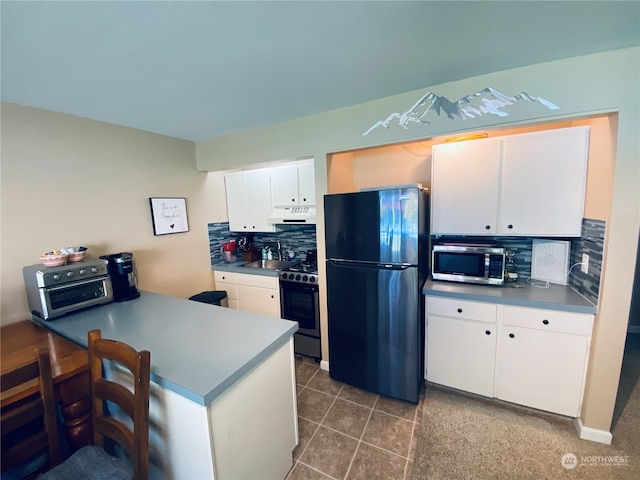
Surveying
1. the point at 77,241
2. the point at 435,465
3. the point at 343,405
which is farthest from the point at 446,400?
the point at 77,241

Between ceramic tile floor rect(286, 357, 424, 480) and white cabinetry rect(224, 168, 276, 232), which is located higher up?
white cabinetry rect(224, 168, 276, 232)

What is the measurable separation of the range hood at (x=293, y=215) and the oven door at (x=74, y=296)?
1.59 m

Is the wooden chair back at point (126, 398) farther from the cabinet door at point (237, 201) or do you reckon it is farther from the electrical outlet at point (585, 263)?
the electrical outlet at point (585, 263)

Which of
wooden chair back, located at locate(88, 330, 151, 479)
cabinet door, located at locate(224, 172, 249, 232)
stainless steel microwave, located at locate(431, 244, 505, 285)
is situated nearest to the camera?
wooden chair back, located at locate(88, 330, 151, 479)

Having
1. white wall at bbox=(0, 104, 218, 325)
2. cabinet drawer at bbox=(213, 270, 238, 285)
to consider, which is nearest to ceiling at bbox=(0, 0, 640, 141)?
white wall at bbox=(0, 104, 218, 325)

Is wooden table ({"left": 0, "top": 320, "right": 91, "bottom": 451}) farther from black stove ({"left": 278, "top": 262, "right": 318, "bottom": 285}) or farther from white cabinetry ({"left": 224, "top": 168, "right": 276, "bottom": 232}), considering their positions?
white cabinetry ({"left": 224, "top": 168, "right": 276, "bottom": 232})

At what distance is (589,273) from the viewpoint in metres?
1.74

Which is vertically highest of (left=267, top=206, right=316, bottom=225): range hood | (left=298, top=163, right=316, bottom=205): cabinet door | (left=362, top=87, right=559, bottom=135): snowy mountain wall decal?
(left=362, top=87, right=559, bottom=135): snowy mountain wall decal

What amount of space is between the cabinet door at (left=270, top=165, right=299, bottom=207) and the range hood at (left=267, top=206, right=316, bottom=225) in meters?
0.07

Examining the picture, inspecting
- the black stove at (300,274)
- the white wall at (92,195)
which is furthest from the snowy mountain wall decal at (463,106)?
the white wall at (92,195)

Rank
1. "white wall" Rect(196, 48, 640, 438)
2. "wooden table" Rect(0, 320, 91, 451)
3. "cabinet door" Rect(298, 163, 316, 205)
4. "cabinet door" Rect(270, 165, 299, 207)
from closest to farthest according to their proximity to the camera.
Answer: "wooden table" Rect(0, 320, 91, 451) < "white wall" Rect(196, 48, 640, 438) < "cabinet door" Rect(298, 163, 316, 205) < "cabinet door" Rect(270, 165, 299, 207)

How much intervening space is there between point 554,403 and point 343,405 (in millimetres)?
1501

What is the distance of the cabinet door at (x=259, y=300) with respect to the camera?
9.11 feet

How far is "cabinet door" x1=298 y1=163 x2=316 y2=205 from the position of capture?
271 centimetres
